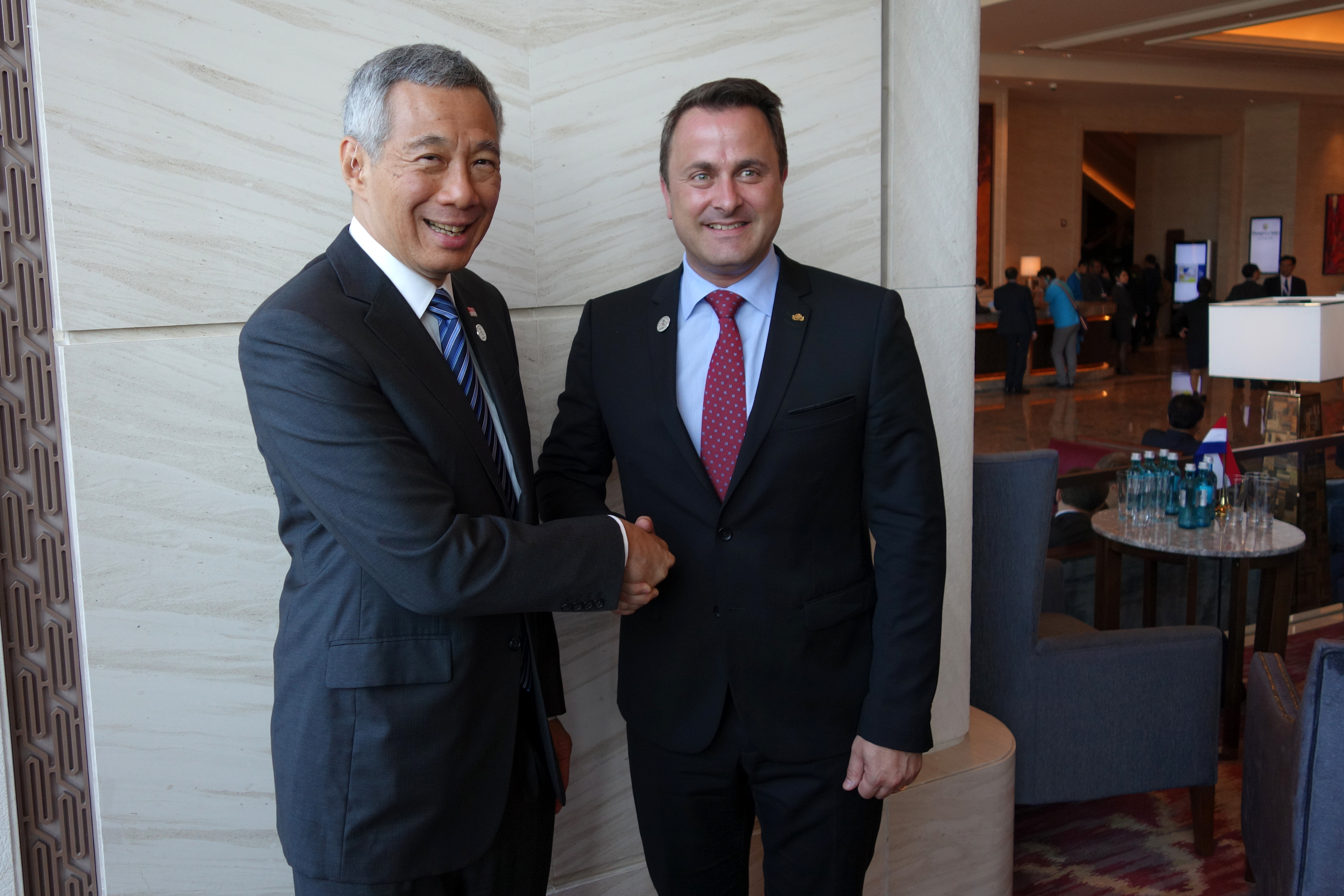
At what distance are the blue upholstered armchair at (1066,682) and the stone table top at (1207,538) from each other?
35.2 inches

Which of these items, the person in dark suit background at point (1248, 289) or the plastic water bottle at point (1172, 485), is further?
the person in dark suit background at point (1248, 289)

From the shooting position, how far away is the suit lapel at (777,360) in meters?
1.81

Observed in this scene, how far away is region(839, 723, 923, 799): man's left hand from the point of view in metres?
1.85

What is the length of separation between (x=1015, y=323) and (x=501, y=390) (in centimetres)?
1357

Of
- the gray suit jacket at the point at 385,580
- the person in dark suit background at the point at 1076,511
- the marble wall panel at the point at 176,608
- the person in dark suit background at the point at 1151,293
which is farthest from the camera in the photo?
the person in dark suit background at the point at 1151,293

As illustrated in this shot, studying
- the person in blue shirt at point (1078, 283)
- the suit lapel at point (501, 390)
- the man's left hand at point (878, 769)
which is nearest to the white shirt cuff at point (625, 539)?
the suit lapel at point (501, 390)

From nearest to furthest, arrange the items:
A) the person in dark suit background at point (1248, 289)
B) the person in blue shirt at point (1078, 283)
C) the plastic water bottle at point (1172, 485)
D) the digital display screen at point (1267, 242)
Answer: the plastic water bottle at point (1172, 485) < the person in dark suit background at point (1248, 289) < the person in blue shirt at point (1078, 283) < the digital display screen at point (1267, 242)

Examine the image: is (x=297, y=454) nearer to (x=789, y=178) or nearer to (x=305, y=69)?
(x=305, y=69)

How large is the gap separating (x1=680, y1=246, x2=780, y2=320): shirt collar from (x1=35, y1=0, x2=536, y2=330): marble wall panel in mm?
678

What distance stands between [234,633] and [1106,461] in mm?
5711

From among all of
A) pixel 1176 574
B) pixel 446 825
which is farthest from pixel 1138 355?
pixel 446 825

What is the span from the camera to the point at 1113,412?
12383 millimetres

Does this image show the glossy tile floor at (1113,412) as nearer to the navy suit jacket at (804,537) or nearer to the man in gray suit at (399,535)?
the navy suit jacket at (804,537)

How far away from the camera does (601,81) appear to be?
2279 mm
